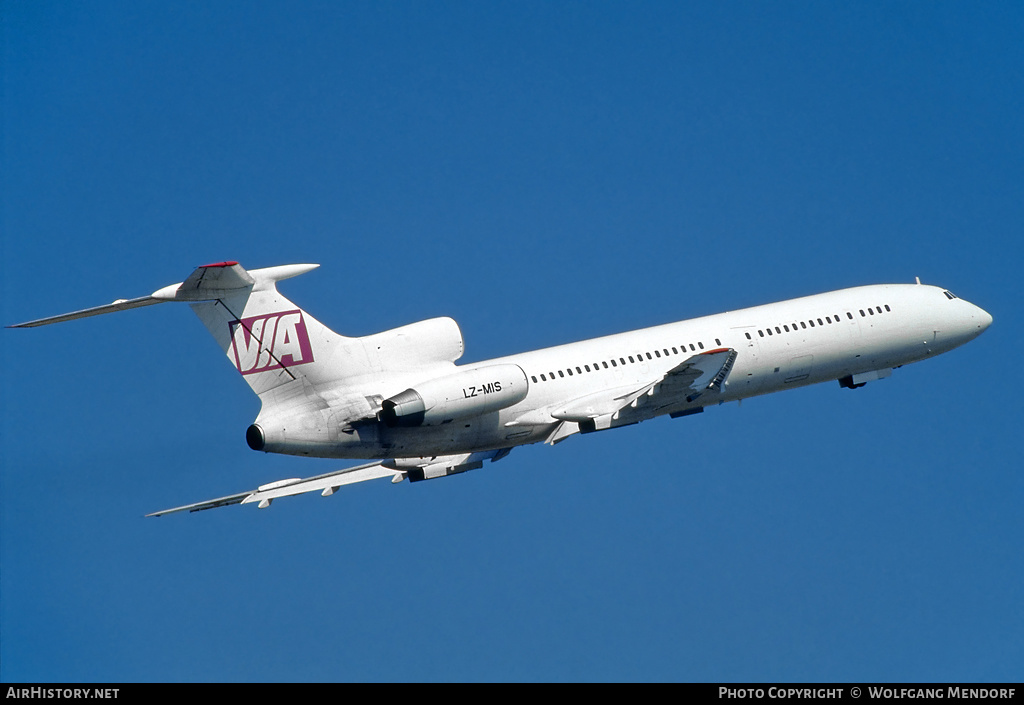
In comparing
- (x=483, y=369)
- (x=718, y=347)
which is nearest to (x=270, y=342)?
(x=483, y=369)

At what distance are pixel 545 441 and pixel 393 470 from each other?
16.0 feet

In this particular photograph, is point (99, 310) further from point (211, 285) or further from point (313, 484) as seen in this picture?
point (313, 484)

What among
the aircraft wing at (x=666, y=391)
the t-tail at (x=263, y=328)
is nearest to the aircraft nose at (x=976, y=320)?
the aircraft wing at (x=666, y=391)

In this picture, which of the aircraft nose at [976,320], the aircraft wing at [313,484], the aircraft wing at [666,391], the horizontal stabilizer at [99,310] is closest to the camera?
the horizontal stabilizer at [99,310]

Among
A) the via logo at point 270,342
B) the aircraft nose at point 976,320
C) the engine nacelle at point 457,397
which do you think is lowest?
the engine nacelle at point 457,397

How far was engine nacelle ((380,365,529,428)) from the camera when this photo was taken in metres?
37.5

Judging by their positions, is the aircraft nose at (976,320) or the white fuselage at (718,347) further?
the aircraft nose at (976,320)

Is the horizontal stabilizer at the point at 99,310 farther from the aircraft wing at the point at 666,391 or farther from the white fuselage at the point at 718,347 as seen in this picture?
the aircraft wing at the point at 666,391

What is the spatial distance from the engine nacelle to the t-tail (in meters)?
1.79

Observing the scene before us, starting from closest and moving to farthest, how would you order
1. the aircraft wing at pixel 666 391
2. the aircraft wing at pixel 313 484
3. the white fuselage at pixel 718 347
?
the white fuselage at pixel 718 347 < the aircraft wing at pixel 666 391 < the aircraft wing at pixel 313 484

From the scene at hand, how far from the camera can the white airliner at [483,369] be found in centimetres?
3694

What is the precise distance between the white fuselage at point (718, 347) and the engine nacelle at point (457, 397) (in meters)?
0.44
